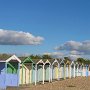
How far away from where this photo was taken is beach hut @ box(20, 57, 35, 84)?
136 ft

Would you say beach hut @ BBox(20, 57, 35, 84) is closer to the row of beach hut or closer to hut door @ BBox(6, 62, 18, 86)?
the row of beach hut

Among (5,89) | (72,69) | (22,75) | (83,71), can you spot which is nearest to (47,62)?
(22,75)

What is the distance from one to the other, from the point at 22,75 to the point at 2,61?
11054 millimetres

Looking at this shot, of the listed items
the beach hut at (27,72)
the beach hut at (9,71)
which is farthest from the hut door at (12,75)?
the beach hut at (27,72)

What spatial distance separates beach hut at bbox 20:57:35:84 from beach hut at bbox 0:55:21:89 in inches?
110

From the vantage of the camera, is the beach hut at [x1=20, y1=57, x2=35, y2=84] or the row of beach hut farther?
the beach hut at [x1=20, y1=57, x2=35, y2=84]

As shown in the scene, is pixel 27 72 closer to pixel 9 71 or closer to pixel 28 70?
pixel 28 70

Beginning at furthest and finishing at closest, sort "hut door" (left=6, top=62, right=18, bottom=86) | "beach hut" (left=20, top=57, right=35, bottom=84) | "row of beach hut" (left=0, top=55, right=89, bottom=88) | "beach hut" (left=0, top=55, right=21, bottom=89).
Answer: "beach hut" (left=20, top=57, right=35, bottom=84) < "hut door" (left=6, top=62, right=18, bottom=86) < "row of beach hut" (left=0, top=55, right=89, bottom=88) < "beach hut" (left=0, top=55, right=21, bottom=89)

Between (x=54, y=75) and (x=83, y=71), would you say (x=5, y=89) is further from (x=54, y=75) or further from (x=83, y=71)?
(x=83, y=71)

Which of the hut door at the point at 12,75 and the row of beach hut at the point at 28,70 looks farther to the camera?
the hut door at the point at 12,75

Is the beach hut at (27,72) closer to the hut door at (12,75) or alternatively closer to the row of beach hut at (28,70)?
the row of beach hut at (28,70)

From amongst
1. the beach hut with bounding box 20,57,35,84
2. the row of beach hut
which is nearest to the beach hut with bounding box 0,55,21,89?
the row of beach hut

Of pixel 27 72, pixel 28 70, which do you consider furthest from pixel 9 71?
pixel 28 70

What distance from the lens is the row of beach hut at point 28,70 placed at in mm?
33125
